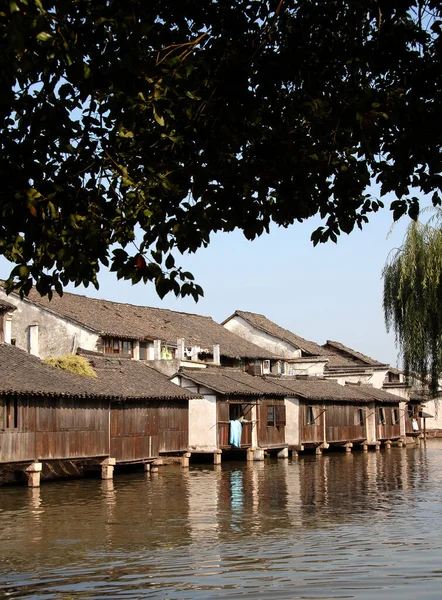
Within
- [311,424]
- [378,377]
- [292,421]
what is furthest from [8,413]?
[378,377]

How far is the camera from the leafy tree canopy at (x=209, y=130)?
871cm

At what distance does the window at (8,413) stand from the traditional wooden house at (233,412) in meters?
15.3

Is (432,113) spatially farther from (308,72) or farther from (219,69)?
(219,69)

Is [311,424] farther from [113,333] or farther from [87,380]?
[87,380]

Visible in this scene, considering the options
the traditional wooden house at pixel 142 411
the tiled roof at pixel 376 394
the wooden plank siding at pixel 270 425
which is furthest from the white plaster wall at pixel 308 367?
the traditional wooden house at pixel 142 411

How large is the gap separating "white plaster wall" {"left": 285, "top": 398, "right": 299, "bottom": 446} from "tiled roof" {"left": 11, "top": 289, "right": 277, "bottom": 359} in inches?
230

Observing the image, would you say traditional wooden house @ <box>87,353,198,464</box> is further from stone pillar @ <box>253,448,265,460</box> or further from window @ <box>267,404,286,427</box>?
window @ <box>267,404,286,427</box>

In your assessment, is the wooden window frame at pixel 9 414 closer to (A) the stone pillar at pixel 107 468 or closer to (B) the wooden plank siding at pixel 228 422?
(A) the stone pillar at pixel 107 468

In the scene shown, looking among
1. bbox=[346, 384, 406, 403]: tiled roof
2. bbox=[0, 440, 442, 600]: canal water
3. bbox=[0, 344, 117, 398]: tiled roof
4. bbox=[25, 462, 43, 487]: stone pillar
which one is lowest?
bbox=[0, 440, 442, 600]: canal water

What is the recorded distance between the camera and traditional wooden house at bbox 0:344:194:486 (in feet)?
101

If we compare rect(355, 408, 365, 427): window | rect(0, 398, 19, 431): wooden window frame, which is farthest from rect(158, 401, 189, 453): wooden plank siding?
rect(355, 408, 365, 427): window

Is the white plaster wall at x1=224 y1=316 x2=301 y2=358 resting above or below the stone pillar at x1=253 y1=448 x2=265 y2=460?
above

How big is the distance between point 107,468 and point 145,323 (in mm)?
19322

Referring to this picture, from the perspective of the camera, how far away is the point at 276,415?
51062 mm
